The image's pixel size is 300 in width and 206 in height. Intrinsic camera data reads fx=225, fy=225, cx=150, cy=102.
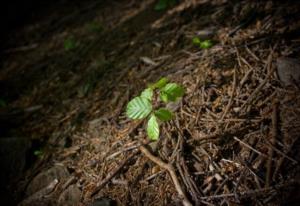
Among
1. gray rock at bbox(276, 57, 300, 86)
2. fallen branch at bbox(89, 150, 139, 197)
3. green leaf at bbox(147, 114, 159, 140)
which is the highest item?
green leaf at bbox(147, 114, 159, 140)

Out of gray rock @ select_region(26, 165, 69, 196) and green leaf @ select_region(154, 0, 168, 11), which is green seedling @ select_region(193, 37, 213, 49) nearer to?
green leaf @ select_region(154, 0, 168, 11)

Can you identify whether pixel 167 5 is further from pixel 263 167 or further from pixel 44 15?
pixel 44 15

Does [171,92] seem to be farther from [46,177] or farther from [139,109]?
[46,177]

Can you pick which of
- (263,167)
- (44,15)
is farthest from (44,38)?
(263,167)

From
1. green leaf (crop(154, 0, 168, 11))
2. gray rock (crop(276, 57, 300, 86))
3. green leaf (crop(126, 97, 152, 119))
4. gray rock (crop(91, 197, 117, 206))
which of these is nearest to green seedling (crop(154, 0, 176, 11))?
green leaf (crop(154, 0, 168, 11))

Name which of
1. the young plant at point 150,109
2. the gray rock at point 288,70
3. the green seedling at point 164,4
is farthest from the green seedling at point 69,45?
the gray rock at point 288,70

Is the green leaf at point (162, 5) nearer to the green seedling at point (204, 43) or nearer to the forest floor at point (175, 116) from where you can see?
the forest floor at point (175, 116)

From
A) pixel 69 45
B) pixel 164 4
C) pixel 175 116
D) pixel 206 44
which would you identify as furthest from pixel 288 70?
pixel 69 45
